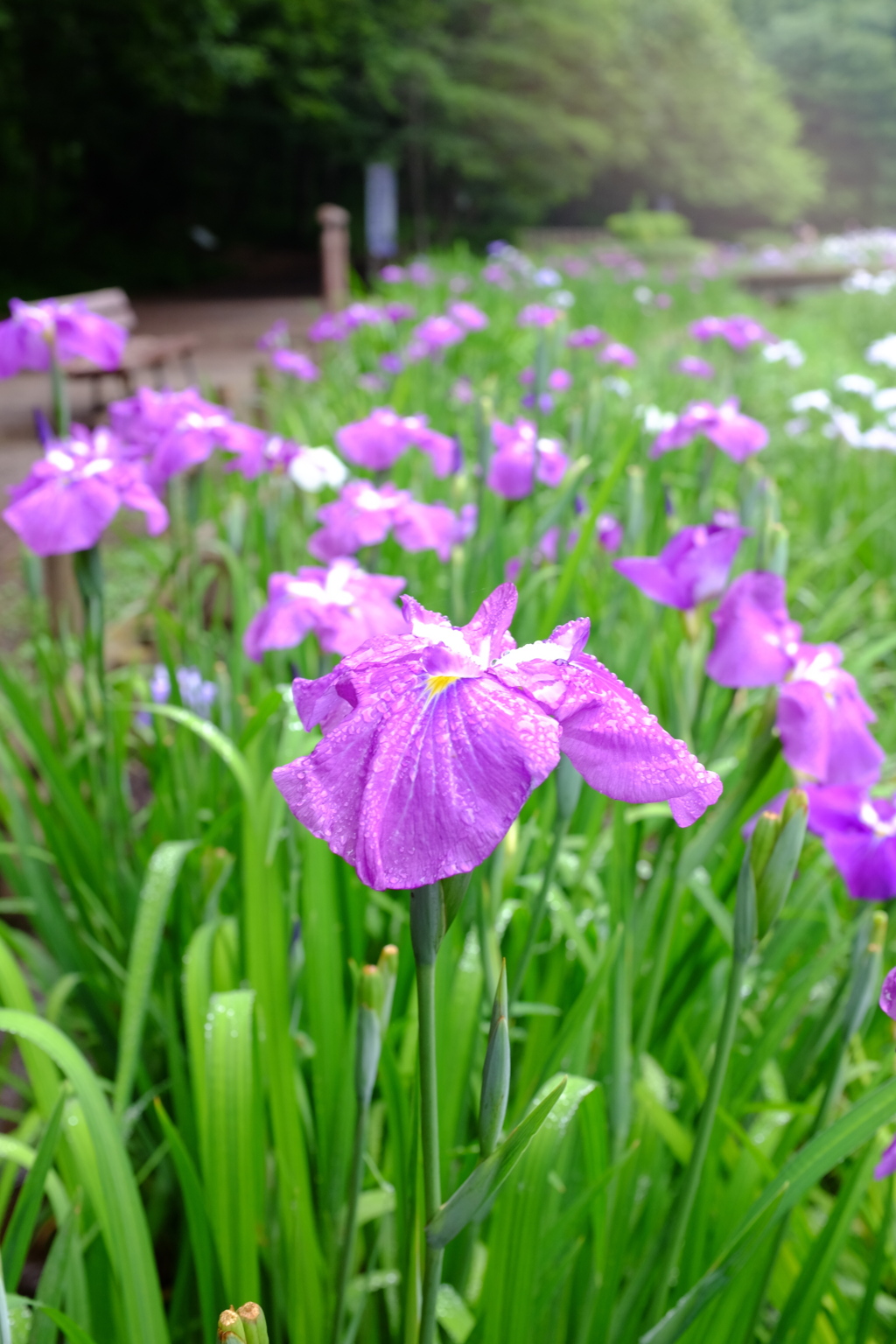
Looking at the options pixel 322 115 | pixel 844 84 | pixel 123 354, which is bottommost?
pixel 123 354

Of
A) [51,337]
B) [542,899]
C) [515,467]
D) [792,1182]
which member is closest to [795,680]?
[542,899]

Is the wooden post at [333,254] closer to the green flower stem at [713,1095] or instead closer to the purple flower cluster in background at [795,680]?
the purple flower cluster in background at [795,680]

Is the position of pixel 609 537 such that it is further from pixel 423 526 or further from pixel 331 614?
pixel 331 614

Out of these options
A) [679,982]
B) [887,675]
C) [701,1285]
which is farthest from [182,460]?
[887,675]

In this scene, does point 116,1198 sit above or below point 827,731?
below

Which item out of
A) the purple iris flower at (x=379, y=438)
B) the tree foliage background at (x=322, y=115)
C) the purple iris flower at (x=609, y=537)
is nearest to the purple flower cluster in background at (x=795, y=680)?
the purple iris flower at (x=379, y=438)

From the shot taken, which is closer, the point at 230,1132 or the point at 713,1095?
the point at 713,1095
